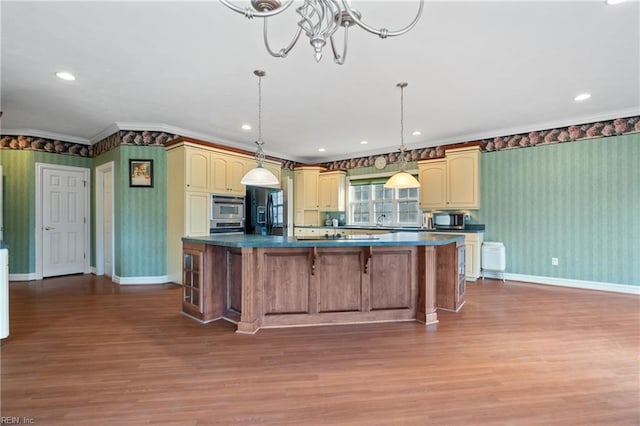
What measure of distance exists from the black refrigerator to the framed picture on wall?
1.57 metres

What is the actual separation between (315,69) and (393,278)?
222 cm

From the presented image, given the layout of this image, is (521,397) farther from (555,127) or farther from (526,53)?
(555,127)

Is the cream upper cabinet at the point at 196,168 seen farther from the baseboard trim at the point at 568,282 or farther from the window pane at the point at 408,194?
the baseboard trim at the point at 568,282

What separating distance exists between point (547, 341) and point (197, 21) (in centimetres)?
379

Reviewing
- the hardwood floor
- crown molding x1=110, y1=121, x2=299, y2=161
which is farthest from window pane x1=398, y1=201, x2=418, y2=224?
crown molding x1=110, y1=121, x2=299, y2=161

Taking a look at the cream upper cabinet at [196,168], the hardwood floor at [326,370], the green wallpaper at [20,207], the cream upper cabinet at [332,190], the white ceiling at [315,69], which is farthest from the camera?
the cream upper cabinet at [332,190]

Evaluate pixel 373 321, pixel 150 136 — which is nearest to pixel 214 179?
pixel 150 136

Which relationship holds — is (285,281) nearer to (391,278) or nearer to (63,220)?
(391,278)

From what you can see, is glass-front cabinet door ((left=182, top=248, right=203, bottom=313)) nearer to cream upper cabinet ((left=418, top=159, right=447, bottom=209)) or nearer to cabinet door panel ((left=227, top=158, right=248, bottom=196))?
cabinet door panel ((left=227, top=158, right=248, bottom=196))

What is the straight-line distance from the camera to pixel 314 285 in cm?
302

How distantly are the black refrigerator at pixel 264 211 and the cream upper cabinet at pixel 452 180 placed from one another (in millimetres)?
2760

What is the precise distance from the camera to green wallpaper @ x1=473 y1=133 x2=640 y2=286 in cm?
424

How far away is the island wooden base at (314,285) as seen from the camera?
116 inches

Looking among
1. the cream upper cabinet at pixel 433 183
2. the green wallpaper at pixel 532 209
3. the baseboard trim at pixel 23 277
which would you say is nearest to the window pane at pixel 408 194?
the cream upper cabinet at pixel 433 183
